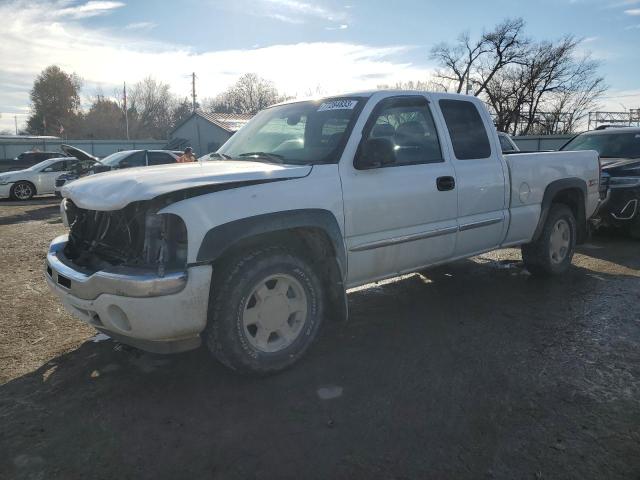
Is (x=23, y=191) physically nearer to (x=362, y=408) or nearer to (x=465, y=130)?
(x=465, y=130)

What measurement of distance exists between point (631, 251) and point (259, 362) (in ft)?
21.7

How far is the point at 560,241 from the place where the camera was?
579 centimetres

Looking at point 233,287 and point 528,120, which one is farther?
Answer: point 528,120

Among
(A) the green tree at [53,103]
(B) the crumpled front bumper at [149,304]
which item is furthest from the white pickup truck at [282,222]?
(A) the green tree at [53,103]

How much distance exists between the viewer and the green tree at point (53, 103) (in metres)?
70.1

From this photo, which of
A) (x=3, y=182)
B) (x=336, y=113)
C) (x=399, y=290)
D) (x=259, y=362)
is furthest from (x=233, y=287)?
(x=3, y=182)

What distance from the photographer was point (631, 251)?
737cm

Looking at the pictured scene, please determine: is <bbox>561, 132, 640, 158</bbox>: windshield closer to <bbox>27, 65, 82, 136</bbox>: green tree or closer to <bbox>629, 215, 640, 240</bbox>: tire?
<bbox>629, 215, 640, 240</bbox>: tire

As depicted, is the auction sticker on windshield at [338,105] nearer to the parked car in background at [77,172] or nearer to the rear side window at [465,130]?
the rear side window at [465,130]

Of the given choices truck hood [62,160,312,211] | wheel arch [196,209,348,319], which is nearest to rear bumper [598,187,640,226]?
wheel arch [196,209,348,319]

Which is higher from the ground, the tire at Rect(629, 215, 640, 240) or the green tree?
the green tree

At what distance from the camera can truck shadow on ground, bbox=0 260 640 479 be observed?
2.45 m

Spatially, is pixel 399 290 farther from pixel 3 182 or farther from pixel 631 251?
pixel 3 182

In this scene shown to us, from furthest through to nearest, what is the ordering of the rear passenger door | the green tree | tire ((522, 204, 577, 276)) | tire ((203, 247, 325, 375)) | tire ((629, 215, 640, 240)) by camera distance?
the green tree → tire ((629, 215, 640, 240)) → tire ((522, 204, 577, 276)) → the rear passenger door → tire ((203, 247, 325, 375))
